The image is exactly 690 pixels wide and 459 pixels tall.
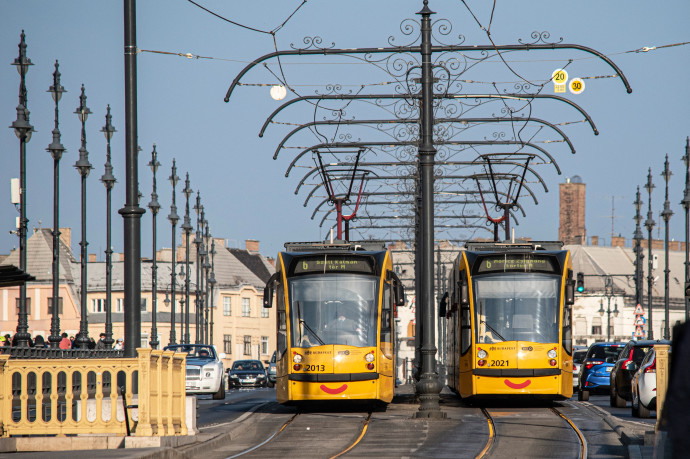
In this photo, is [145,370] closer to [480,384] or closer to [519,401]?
[480,384]

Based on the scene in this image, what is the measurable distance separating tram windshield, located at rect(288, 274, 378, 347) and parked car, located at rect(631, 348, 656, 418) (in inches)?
184

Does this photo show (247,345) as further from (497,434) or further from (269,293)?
(497,434)

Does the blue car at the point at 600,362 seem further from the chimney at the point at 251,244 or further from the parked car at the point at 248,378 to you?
the chimney at the point at 251,244

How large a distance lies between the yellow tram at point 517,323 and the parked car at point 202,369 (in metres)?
11.8

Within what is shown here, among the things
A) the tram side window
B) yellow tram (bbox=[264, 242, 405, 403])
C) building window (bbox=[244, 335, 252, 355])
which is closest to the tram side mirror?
yellow tram (bbox=[264, 242, 405, 403])

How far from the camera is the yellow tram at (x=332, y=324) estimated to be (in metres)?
20.8

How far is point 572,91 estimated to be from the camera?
982 inches

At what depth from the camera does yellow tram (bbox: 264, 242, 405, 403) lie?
20797mm

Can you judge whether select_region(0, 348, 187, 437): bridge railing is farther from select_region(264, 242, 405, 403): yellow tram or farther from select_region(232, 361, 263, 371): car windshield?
select_region(232, 361, 263, 371): car windshield

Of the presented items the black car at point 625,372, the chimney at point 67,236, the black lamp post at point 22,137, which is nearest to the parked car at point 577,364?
the black car at point 625,372

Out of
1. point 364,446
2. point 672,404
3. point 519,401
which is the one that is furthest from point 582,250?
point 672,404

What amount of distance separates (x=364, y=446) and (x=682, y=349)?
13117 mm

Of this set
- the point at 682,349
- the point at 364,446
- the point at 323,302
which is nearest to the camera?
the point at 682,349

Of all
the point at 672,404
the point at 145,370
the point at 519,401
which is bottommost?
the point at 519,401
